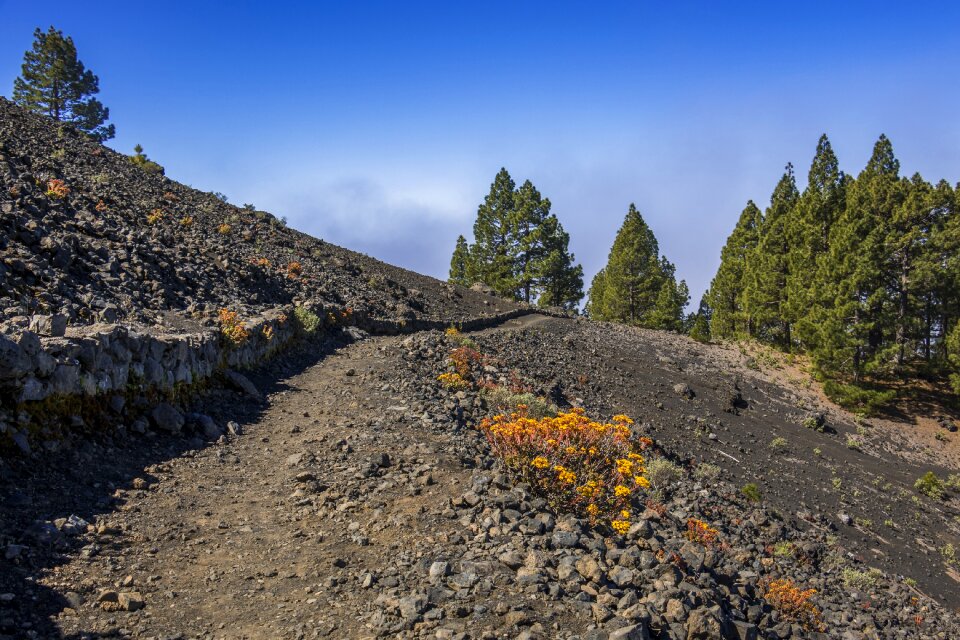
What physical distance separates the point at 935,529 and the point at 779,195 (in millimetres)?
Result: 35719

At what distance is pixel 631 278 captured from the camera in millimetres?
51500

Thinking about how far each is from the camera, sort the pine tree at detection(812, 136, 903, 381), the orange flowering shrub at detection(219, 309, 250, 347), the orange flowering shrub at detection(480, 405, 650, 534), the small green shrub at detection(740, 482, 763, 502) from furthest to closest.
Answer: the pine tree at detection(812, 136, 903, 381) < the small green shrub at detection(740, 482, 763, 502) < the orange flowering shrub at detection(219, 309, 250, 347) < the orange flowering shrub at detection(480, 405, 650, 534)

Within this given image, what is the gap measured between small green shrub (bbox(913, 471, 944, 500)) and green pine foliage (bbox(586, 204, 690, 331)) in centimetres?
2660

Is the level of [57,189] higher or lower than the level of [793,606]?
higher

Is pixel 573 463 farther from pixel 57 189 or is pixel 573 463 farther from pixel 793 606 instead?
pixel 57 189

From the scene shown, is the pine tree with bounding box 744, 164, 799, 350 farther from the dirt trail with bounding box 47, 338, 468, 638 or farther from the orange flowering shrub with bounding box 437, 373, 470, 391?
the dirt trail with bounding box 47, 338, 468, 638

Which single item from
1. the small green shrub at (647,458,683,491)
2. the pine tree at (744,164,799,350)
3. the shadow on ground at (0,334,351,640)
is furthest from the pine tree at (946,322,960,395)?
the shadow on ground at (0,334,351,640)

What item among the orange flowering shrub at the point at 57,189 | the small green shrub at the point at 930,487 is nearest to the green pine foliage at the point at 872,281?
the small green shrub at the point at 930,487

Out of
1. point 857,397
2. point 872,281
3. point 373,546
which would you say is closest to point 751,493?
point 373,546

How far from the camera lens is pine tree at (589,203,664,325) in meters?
51.3

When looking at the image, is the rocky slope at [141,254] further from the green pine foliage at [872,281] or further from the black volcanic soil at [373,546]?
the green pine foliage at [872,281]

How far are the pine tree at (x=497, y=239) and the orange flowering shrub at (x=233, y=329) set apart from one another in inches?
1518

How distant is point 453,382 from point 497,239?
141ft

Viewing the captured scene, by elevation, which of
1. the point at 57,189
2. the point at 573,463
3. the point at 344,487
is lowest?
the point at 344,487
